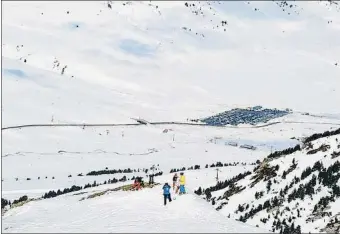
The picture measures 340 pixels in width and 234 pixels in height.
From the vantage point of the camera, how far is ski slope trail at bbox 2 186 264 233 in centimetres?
3825

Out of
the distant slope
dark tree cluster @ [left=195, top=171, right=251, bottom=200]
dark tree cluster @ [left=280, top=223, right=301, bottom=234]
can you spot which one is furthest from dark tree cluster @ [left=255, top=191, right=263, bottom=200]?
the distant slope

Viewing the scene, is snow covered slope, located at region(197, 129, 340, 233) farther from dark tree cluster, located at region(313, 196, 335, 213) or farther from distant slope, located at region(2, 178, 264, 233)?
distant slope, located at region(2, 178, 264, 233)

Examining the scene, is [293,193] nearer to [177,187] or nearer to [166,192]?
[177,187]

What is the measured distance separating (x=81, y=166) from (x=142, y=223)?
88693mm

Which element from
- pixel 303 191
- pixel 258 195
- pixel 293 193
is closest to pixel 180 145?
pixel 258 195

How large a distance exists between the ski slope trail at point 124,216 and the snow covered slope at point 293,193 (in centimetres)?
920

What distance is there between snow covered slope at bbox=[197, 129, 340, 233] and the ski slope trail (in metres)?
9.20

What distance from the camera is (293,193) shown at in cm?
5844

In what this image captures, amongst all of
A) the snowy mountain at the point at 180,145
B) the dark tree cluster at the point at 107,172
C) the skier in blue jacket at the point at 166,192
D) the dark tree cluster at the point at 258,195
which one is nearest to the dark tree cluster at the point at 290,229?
the snowy mountain at the point at 180,145

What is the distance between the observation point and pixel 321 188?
56.4m

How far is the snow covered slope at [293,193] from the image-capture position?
5297cm

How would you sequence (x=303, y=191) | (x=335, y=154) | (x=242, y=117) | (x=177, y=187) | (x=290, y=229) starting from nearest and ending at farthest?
(x=177, y=187), (x=290, y=229), (x=303, y=191), (x=335, y=154), (x=242, y=117)

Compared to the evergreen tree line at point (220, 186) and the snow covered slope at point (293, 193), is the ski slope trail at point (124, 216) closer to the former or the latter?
the snow covered slope at point (293, 193)

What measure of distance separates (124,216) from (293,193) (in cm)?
2108
